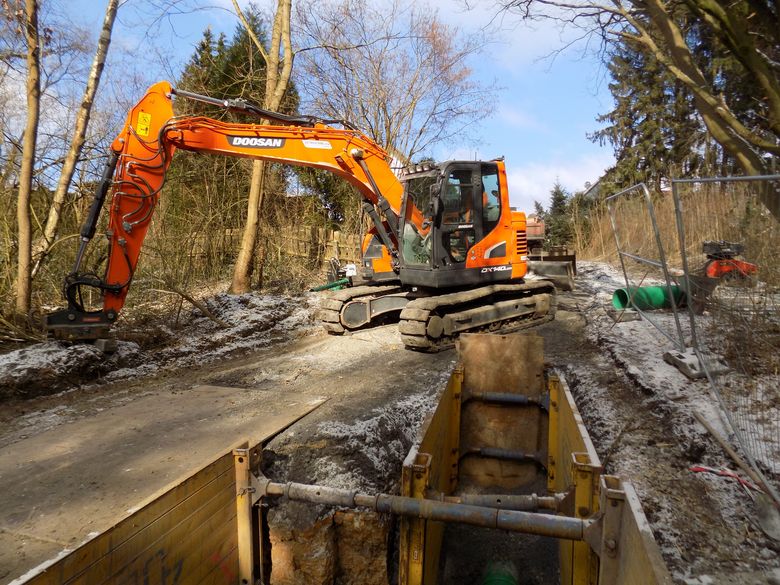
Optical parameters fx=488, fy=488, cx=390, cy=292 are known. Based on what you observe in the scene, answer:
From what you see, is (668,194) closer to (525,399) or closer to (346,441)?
(525,399)

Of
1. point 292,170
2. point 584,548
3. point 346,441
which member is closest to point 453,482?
point 346,441

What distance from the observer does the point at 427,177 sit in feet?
24.0

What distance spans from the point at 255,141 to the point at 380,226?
2.31 meters

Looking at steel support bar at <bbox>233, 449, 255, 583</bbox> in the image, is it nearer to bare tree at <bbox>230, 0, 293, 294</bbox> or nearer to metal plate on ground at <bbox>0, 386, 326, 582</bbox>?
metal plate on ground at <bbox>0, 386, 326, 582</bbox>

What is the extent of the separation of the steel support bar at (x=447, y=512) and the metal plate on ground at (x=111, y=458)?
519mm

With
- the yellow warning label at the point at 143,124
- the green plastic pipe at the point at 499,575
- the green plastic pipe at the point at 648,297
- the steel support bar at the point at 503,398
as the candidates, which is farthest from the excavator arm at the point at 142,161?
the green plastic pipe at the point at 499,575

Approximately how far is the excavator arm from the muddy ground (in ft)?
2.24

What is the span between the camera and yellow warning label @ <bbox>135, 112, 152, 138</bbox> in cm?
627

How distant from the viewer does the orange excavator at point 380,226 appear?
616 cm

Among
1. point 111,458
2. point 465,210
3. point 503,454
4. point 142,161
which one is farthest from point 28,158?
point 503,454

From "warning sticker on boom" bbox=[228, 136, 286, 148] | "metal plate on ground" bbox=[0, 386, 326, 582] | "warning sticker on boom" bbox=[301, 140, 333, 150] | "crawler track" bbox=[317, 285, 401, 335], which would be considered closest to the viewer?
"metal plate on ground" bbox=[0, 386, 326, 582]

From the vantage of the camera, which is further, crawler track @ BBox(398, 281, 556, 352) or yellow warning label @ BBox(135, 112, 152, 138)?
crawler track @ BBox(398, 281, 556, 352)

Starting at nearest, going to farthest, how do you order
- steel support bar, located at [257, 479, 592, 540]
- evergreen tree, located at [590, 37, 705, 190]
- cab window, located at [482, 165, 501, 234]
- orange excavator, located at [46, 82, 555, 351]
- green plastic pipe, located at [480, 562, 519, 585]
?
steel support bar, located at [257, 479, 592, 540], green plastic pipe, located at [480, 562, 519, 585], orange excavator, located at [46, 82, 555, 351], cab window, located at [482, 165, 501, 234], evergreen tree, located at [590, 37, 705, 190]

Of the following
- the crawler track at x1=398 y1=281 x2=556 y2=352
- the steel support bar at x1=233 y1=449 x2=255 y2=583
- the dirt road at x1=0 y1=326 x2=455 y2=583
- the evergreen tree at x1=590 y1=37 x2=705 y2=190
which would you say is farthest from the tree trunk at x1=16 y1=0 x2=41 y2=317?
the evergreen tree at x1=590 y1=37 x2=705 y2=190
